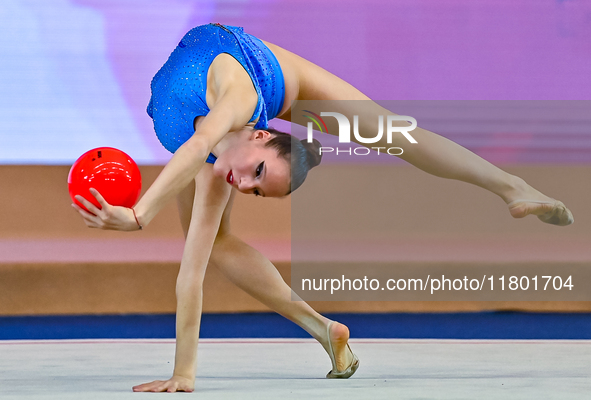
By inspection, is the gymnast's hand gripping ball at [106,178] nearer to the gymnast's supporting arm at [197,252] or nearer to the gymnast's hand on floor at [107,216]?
the gymnast's hand on floor at [107,216]

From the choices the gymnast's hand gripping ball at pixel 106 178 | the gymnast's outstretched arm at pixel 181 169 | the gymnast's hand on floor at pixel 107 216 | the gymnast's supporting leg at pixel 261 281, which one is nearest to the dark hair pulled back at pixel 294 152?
the gymnast's outstretched arm at pixel 181 169

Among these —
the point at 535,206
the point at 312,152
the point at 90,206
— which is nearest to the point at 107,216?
the point at 90,206

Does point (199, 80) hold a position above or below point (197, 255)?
above

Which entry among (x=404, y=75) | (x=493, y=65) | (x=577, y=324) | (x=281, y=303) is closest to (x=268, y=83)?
(x=281, y=303)

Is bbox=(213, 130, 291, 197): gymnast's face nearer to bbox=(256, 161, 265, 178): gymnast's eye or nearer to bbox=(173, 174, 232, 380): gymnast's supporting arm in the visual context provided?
bbox=(256, 161, 265, 178): gymnast's eye

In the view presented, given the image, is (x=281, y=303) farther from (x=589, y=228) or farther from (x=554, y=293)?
(x=589, y=228)

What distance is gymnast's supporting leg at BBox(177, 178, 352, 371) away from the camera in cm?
188

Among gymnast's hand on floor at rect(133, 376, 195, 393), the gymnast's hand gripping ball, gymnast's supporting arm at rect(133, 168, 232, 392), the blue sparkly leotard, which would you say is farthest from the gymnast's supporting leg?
the gymnast's hand gripping ball

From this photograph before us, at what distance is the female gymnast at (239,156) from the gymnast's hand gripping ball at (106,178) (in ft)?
0.47

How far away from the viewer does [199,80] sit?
1.69 meters

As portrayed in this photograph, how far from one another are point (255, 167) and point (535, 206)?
0.80m

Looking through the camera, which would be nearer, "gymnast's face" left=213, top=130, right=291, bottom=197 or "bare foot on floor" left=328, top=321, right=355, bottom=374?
"gymnast's face" left=213, top=130, right=291, bottom=197

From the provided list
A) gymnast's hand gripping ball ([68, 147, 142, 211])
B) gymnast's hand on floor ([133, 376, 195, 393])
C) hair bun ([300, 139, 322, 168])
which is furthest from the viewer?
hair bun ([300, 139, 322, 168])

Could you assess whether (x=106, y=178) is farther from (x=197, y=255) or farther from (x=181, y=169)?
(x=197, y=255)
